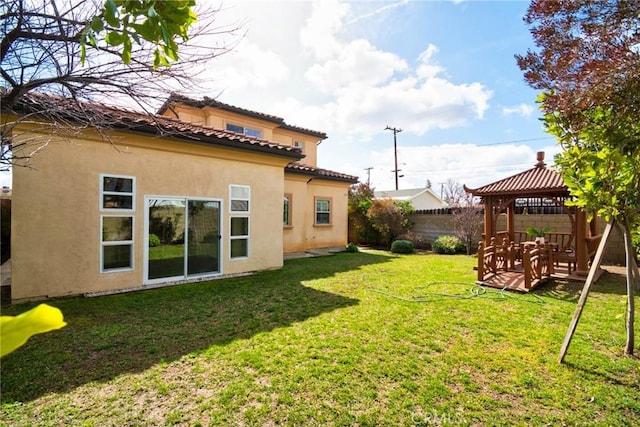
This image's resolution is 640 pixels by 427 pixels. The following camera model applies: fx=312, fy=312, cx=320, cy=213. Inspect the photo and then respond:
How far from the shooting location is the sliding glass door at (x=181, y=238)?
8438 mm

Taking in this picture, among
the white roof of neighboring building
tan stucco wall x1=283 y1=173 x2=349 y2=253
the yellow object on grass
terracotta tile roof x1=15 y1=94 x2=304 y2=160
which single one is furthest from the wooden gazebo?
the white roof of neighboring building

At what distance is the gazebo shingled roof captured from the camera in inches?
380

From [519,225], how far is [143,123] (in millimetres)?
16045

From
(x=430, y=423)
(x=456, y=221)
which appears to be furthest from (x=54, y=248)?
(x=456, y=221)

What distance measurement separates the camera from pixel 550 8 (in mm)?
3828

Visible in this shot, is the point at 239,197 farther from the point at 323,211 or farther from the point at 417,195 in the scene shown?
the point at 417,195

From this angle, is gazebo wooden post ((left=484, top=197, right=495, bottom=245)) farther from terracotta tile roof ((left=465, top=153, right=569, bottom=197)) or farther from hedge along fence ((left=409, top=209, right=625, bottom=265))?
hedge along fence ((left=409, top=209, right=625, bottom=265))

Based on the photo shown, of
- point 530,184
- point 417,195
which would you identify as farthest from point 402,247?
point 417,195

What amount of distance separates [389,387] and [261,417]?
1.53 m

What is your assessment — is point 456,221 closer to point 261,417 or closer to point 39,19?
point 261,417

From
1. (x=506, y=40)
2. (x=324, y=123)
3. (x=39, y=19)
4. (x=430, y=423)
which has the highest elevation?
(x=324, y=123)

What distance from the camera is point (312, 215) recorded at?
16.1m

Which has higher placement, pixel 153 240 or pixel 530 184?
pixel 530 184

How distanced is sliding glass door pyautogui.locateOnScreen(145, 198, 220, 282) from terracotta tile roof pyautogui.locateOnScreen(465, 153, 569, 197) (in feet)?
31.5
